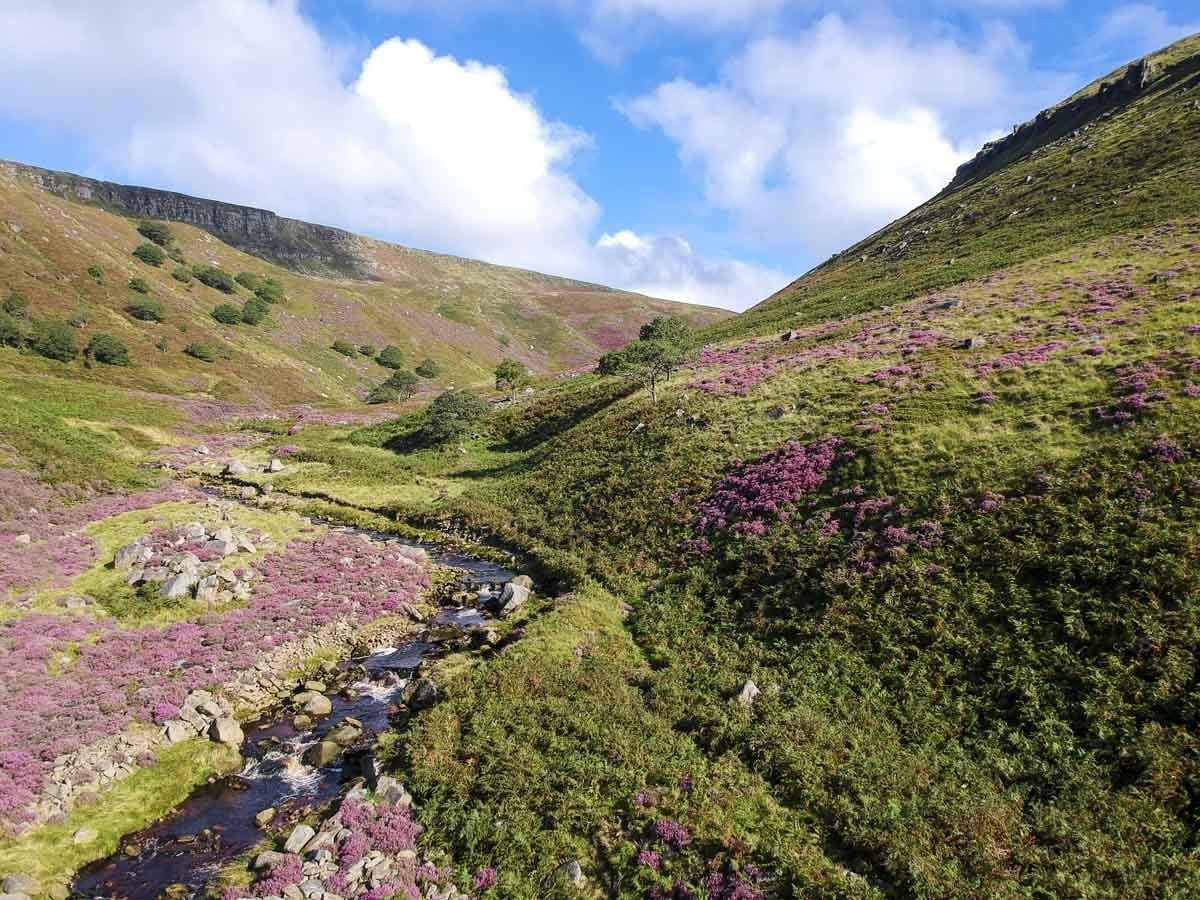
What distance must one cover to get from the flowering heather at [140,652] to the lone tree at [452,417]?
31362mm

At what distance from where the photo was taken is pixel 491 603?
31219mm

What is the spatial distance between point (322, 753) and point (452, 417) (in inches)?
1898

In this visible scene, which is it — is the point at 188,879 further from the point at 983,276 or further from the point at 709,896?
the point at 983,276

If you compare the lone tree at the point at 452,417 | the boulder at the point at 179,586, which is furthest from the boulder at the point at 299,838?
the lone tree at the point at 452,417

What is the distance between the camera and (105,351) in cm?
8262

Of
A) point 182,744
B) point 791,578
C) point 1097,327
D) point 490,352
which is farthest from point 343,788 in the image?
point 490,352

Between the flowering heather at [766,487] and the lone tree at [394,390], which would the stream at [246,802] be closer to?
the flowering heather at [766,487]

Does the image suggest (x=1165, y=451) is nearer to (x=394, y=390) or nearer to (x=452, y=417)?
(x=452, y=417)

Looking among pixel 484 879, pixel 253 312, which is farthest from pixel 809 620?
pixel 253 312

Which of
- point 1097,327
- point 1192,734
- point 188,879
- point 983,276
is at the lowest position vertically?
point 188,879

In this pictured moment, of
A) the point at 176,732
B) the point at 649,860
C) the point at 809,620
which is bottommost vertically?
the point at 176,732

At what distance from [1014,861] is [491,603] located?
Answer: 2345 centimetres

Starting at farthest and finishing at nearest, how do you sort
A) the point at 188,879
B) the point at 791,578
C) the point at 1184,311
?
the point at 1184,311 < the point at 791,578 < the point at 188,879

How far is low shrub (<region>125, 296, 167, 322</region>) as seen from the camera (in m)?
97.6
